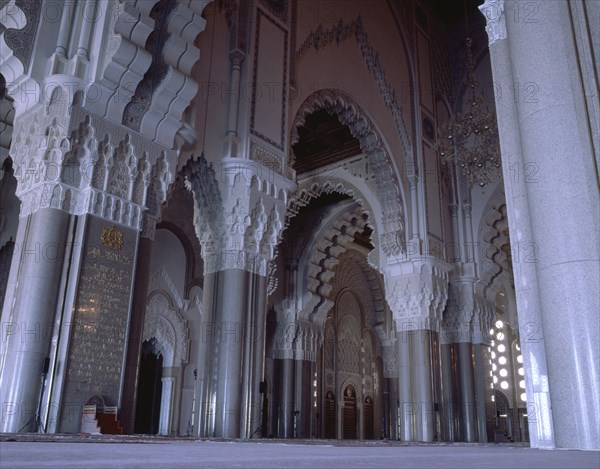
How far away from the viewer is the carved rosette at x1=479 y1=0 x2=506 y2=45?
11.7 ft

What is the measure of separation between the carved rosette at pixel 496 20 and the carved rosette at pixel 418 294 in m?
6.46

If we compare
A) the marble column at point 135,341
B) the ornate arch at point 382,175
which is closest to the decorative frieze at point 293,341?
the ornate arch at point 382,175

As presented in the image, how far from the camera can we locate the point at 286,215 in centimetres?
727

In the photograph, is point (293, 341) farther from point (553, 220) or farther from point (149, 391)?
point (553, 220)

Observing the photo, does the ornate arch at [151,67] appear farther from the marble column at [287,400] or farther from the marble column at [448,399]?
the marble column at [287,400]

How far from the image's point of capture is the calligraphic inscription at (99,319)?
4.48 metres

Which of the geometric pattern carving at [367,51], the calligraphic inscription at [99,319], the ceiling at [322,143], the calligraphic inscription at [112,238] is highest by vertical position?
the geometric pattern carving at [367,51]

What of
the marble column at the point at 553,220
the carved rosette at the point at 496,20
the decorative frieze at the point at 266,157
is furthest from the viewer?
the decorative frieze at the point at 266,157

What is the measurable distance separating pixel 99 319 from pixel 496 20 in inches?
145

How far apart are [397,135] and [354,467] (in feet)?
31.2

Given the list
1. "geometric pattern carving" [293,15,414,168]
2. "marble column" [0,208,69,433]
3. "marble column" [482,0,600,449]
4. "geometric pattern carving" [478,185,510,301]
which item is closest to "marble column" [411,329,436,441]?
"geometric pattern carving" [478,185,510,301]

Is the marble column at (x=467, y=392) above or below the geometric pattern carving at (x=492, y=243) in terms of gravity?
below

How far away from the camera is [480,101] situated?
7551 mm

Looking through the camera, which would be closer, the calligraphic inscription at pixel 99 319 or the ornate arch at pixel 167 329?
the calligraphic inscription at pixel 99 319
